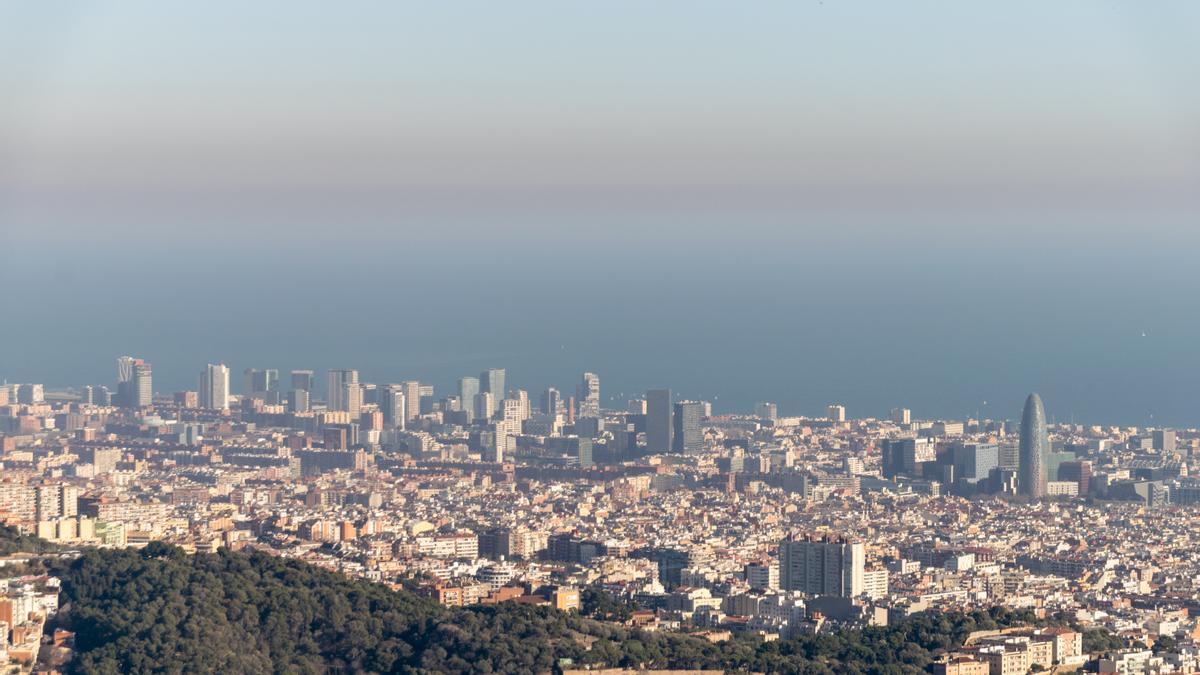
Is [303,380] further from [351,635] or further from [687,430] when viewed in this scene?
[351,635]

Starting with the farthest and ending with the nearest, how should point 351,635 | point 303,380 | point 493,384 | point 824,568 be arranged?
point 303,380 → point 493,384 → point 824,568 → point 351,635

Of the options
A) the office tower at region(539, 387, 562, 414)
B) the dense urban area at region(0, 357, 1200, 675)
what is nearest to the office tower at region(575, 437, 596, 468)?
the dense urban area at region(0, 357, 1200, 675)

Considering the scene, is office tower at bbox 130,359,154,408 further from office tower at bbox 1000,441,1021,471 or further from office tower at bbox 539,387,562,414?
office tower at bbox 1000,441,1021,471

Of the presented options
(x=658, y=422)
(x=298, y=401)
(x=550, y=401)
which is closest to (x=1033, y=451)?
(x=658, y=422)

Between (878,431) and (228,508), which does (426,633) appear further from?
(878,431)

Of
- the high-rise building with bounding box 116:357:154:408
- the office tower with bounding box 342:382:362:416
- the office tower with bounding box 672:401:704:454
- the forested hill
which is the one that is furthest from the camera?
the office tower with bounding box 342:382:362:416

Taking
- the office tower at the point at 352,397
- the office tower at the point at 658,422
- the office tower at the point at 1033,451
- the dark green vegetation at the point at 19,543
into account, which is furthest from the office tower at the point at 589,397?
the dark green vegetation at the point at 19,543

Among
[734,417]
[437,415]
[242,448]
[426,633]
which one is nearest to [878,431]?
[734,417]
